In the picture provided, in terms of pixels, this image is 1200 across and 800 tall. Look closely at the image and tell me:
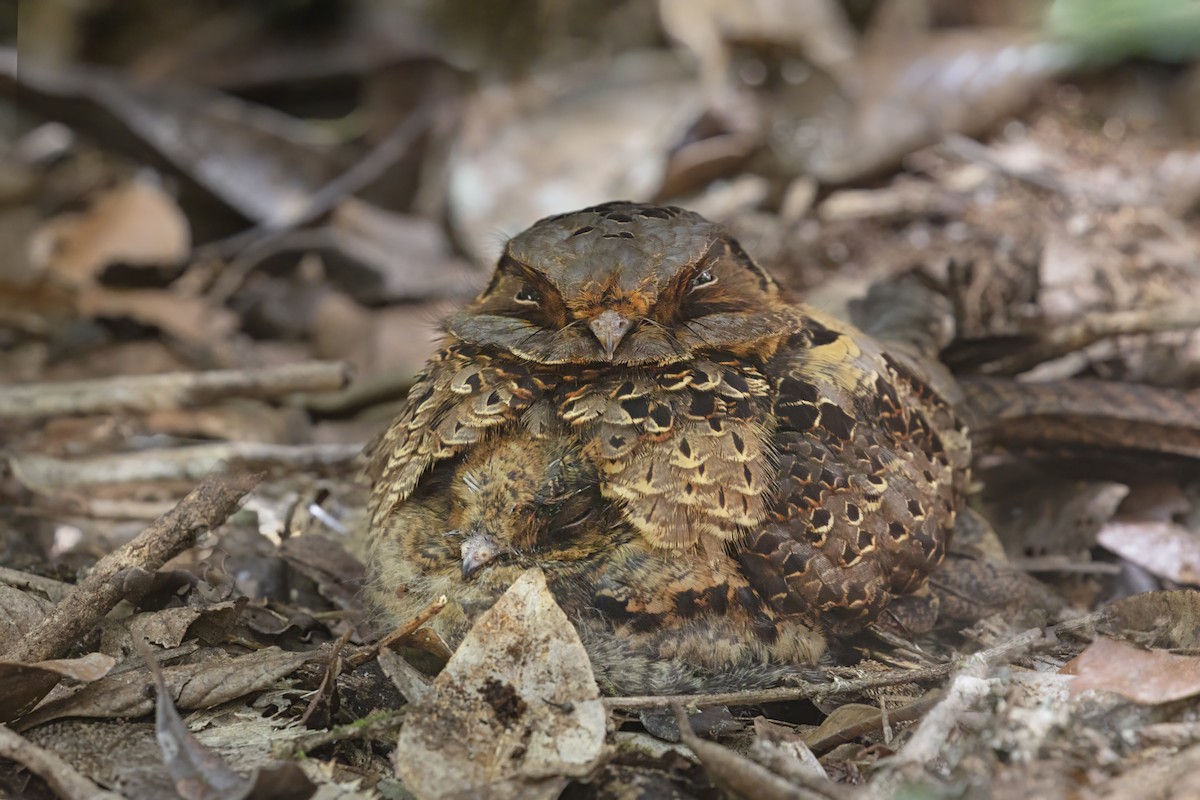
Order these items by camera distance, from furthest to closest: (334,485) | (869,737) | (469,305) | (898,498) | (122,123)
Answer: (122,123) → (334,485) → (469,305) → (898,498) → (869,737)

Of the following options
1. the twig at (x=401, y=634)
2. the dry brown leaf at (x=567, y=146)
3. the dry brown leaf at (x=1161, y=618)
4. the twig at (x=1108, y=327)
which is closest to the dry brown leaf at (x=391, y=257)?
the dry brown leaf at (x=567, y=146)

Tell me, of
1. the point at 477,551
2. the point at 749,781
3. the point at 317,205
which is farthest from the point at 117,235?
the point at 749,781

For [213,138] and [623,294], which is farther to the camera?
[213,138]

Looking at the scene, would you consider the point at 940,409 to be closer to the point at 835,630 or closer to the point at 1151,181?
the point at 835,630

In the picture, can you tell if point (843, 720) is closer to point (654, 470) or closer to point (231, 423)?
point (654, 470)

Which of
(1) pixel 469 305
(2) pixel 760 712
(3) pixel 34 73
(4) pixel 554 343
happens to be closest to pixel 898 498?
(2) pixel 760 712

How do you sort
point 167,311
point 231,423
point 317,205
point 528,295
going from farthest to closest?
point 317,205
point 167,311
point 231,423
point 528,295

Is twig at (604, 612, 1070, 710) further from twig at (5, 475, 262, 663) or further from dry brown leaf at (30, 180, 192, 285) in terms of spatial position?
dry brown leaf at (30, 180, 192, 285)
